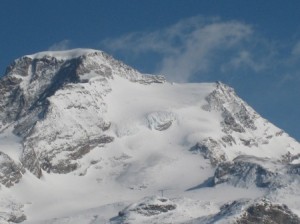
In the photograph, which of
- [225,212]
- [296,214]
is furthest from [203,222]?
[296,214]

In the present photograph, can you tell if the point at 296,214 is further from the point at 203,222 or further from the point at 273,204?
the point at 203,222

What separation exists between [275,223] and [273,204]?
19.7ft

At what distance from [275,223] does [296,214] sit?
263 inches

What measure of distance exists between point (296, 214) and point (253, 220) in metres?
10.3

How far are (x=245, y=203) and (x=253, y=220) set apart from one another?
18.7 ft

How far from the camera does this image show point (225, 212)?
19250 cm

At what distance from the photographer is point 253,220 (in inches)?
7411

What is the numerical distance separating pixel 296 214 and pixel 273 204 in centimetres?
481

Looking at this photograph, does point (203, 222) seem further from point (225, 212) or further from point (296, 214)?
point (296, 214)

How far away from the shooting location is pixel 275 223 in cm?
18888

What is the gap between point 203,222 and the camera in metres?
194

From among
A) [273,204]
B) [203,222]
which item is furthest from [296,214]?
[203,222]
